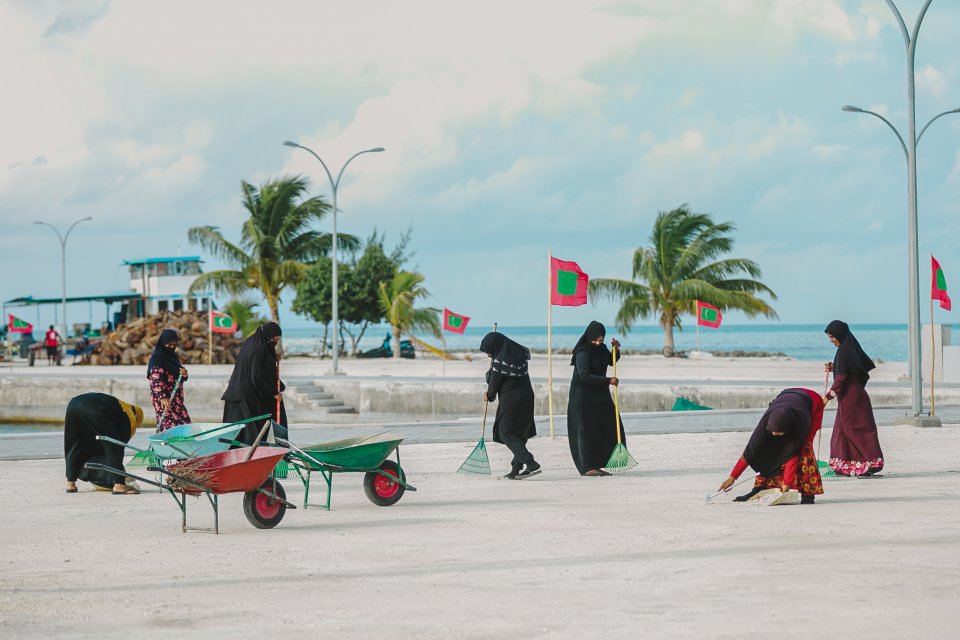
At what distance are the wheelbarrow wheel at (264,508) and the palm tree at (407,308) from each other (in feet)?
114

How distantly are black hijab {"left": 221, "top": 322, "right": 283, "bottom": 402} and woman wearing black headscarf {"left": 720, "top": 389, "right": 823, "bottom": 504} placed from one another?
4514 millimetres

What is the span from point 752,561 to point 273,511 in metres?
3.69

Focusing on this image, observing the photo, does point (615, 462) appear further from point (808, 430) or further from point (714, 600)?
point (714, 600)

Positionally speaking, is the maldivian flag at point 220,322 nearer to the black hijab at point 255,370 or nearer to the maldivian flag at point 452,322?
the maldivian flag at point 452,322

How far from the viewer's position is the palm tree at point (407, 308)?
147ft

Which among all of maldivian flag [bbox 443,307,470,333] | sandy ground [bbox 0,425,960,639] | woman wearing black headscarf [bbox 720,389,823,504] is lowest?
sandy ground [bbox 0,425,960,639]

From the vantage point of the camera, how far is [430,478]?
12.5 metres

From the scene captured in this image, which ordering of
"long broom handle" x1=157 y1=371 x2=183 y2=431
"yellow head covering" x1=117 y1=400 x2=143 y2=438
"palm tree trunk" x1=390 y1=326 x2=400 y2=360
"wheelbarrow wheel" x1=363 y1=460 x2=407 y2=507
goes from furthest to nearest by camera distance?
"palm tree trunk" x1=390 y1=326 x2=400 y2=360, "long broom handle" x1=157 y1=371 x2=183 y2=431, "yellow head covering" x1=117 y1=400 x2=143 y2=438, "wheelbarrow wheel" x1=363 y1=460 x2=407 y2=507

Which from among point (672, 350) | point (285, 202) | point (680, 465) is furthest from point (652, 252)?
point (680, 465)

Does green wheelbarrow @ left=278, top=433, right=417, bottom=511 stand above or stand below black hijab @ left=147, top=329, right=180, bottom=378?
below

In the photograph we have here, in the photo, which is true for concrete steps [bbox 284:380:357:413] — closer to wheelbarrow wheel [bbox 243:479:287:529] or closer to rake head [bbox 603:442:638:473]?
rake head [bbox 603:442:638:473]

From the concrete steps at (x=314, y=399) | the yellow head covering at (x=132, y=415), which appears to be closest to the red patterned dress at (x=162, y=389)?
the yellow head covering at (x=132, y=415)

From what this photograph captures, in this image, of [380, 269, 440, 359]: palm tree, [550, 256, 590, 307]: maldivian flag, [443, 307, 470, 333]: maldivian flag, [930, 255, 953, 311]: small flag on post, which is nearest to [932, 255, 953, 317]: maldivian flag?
[930, 255, 953, 311]: small flag on post

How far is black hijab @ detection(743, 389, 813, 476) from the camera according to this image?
9.83m
